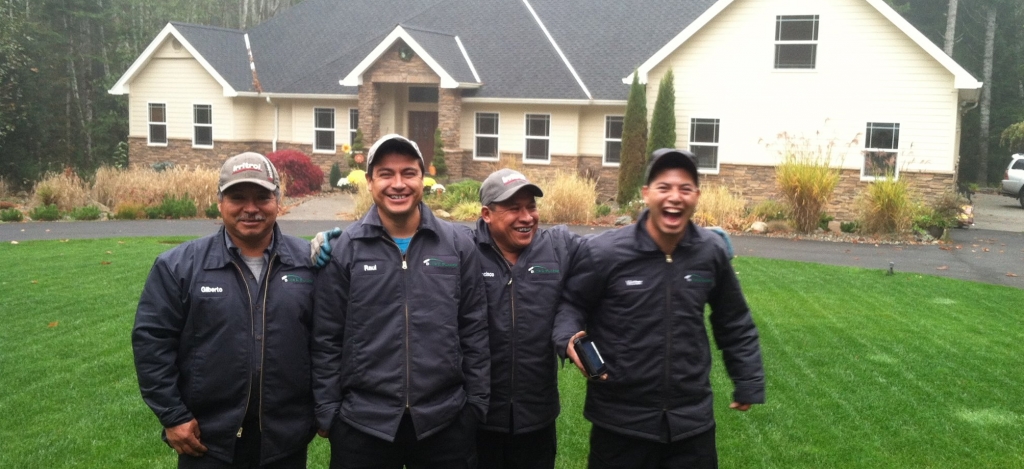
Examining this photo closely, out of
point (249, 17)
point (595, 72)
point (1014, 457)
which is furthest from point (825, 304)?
point (249, 17)

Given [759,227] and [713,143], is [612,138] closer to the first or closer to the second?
[713,143]

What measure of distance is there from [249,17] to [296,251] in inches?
1960

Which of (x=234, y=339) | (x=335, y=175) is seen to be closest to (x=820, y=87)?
(x=335, y=175)

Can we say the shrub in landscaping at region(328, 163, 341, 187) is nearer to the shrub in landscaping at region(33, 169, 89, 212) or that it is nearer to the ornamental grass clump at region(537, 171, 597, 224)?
the shrub in landscaping at region(33, 169, 89, 212)

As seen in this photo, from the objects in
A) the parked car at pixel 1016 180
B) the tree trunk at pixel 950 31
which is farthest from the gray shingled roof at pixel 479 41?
the tree trunk at pixel 950 31

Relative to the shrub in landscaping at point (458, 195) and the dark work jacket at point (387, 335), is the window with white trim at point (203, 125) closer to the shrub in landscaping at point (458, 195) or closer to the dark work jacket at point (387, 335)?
the shrub in landscaping at point (458, 195)

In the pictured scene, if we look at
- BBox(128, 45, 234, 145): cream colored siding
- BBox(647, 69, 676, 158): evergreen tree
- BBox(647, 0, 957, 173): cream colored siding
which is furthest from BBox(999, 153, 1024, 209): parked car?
BBox(128, 45, 234, 145): cream colored siding

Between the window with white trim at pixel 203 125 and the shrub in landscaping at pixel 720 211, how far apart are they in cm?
1754

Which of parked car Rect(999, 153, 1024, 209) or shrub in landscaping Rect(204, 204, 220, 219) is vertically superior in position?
parked car Rect(999, 153, 1024, 209)

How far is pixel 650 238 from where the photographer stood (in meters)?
3.86

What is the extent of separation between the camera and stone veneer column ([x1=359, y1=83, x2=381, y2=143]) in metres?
26.7

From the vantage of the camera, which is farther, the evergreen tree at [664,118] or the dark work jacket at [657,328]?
the evergreen tree at [664,118]

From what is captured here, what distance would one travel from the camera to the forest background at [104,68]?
1212 inches

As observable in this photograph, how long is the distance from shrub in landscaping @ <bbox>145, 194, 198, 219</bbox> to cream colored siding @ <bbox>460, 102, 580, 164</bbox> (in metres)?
9.40
